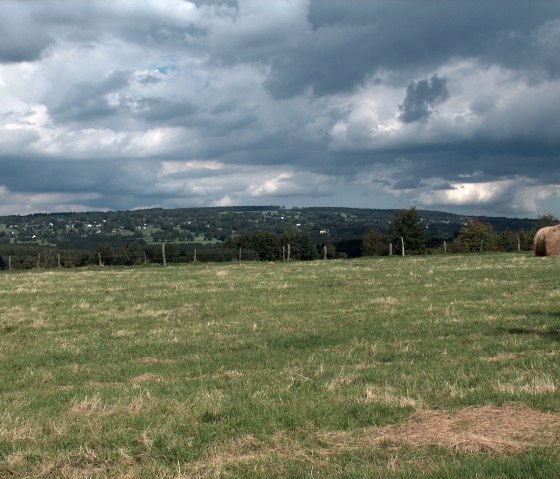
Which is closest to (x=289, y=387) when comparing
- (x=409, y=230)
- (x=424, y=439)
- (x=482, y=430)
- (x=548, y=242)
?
(x=424, y=439)

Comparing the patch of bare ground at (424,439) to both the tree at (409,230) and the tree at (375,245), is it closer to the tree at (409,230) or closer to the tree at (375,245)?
the tree at (375,245)

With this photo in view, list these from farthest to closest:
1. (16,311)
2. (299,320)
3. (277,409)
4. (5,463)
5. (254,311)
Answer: (16,311), (254,311), (299,320), (277,409), (5,463)

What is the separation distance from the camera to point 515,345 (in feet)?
41.4

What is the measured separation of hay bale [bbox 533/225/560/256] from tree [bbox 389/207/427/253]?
45168 mm

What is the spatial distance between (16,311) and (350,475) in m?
18.0

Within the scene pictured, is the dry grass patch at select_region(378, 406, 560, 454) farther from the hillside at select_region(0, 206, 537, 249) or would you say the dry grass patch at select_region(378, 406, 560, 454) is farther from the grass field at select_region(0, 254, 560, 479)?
the hillside at select_region(0, 206, 537, 249)

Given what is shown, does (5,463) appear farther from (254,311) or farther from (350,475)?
(254,311)

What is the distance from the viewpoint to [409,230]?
282 feet

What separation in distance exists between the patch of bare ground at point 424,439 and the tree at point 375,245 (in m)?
75.5

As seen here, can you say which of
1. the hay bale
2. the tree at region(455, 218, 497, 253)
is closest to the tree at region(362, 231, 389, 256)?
A: the tree at region(455, 218, 497, 253)

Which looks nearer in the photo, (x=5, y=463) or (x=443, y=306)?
(x=5, y=463)

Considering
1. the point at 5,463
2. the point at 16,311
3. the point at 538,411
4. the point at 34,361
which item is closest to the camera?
the point at 5,463

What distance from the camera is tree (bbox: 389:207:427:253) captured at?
85375mm

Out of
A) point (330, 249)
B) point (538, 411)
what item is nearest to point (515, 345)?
point (538, 411)
